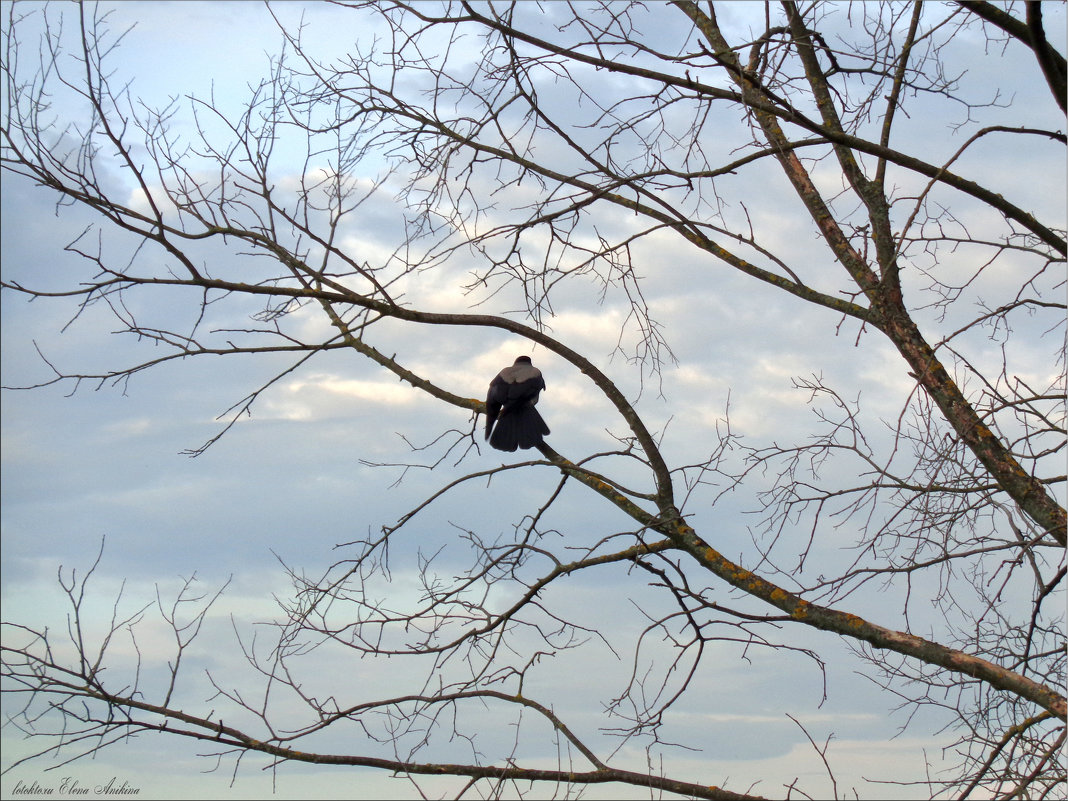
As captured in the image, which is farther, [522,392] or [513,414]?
[522,392]

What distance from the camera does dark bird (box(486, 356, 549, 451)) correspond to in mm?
6613

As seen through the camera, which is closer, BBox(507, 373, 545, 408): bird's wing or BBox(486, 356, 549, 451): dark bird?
BBox(486, 356, 549, 451): dark bird

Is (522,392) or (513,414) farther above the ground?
(522,392)

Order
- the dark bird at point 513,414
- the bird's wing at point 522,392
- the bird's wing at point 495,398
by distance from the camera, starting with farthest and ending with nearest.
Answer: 1. the bird's wing at point 522,392
2. the dark bird at point 513,414
3. the bird's wing at point 495,398

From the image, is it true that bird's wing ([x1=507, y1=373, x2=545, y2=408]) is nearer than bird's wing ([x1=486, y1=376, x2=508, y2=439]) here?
No

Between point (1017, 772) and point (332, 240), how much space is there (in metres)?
4.21

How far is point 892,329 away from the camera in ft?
19.4

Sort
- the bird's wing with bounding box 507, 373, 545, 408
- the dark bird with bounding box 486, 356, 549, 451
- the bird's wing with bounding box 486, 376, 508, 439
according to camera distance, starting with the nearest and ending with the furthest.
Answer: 1. the bird's wing with bounding box 486, 376, 508, 439
2. the dark bird with bounding box 486, 356, 549, 451
3. the bird's wing with bounding box 507, 373, 545, 408

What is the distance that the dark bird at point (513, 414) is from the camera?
6613mm

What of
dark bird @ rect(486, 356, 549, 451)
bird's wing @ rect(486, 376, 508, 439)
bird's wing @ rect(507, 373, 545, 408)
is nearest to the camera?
bird's wing @ rect(486, 376, 508, 439)

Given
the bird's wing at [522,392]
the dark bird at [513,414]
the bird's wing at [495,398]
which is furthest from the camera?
the bird's wing at [522,392]

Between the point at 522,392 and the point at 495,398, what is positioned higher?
the point at 522,392

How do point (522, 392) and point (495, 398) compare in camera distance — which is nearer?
point (495, 398)

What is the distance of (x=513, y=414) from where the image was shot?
6.77 m
